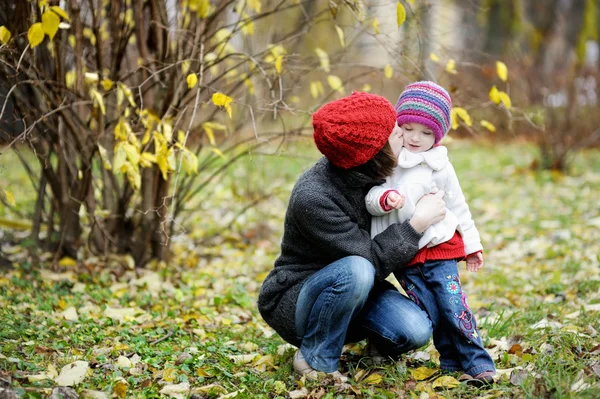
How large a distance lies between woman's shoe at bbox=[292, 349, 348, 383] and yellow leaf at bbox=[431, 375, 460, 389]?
35cm

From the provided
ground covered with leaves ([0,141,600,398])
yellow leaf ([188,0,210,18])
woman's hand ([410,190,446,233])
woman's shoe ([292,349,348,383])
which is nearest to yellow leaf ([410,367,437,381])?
ground covered with leaves ([0,141,600,398])

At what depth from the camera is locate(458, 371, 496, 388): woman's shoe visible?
92.2 inches

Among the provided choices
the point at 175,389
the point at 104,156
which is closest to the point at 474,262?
the point at 175,389

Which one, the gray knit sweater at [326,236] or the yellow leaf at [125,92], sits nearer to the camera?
the gray knit sweater at [326,236]

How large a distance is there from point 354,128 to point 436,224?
0.51m

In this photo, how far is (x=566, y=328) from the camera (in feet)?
9.38

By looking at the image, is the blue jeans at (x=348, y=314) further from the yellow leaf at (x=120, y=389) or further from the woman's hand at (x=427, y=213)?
the yellow leaf at (x=120, y=389)

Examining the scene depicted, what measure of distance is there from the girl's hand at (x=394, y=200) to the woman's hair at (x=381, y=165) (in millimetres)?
103

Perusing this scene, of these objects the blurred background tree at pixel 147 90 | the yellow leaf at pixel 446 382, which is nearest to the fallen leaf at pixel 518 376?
the yellow leaf at pixel 446 382

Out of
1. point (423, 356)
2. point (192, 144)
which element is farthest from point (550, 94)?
point (423, 356)

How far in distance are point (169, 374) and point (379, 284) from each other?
3.07ft

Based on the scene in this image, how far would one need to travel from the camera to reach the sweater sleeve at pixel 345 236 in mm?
2309

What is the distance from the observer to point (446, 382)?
2.38 m

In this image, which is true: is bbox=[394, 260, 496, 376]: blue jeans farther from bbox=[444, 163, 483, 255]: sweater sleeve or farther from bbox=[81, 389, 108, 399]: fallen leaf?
bbox=[81, 389, 108, 399]: fallen leaf
